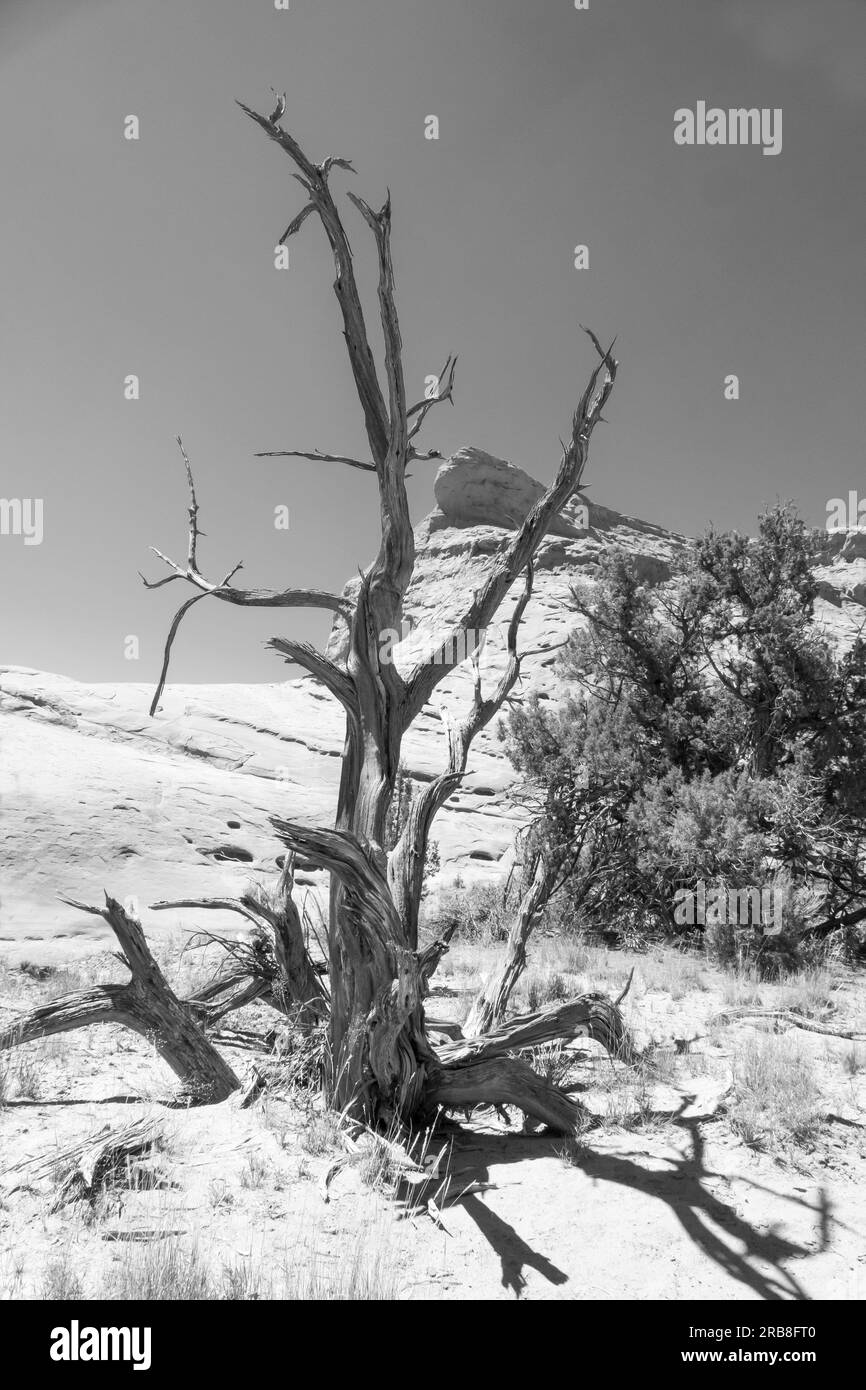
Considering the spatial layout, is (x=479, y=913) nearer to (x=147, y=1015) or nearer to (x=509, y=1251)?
(x=147, y=1015)

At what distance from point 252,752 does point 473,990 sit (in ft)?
38.4

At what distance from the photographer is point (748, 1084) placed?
5.39 metres

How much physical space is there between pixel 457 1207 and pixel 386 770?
241cm

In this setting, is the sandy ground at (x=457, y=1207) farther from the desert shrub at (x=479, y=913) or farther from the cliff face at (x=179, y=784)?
the desert shrub at (x=479, y=913)

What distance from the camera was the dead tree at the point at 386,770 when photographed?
462 cm

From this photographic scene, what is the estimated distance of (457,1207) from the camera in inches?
159

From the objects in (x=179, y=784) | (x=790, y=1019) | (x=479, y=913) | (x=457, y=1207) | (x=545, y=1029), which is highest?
(x=179, y=784)

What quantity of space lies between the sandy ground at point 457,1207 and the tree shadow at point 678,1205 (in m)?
0.01

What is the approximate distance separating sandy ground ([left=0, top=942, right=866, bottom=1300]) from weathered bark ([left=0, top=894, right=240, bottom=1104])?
25cm

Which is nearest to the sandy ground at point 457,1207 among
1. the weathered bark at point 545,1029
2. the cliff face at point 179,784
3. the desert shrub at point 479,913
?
the weathered bark at point 545,1029

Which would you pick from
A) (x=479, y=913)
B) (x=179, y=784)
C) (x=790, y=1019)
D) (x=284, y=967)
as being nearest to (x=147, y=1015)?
(x=284, y=967)

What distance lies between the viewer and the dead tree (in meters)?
4.62
